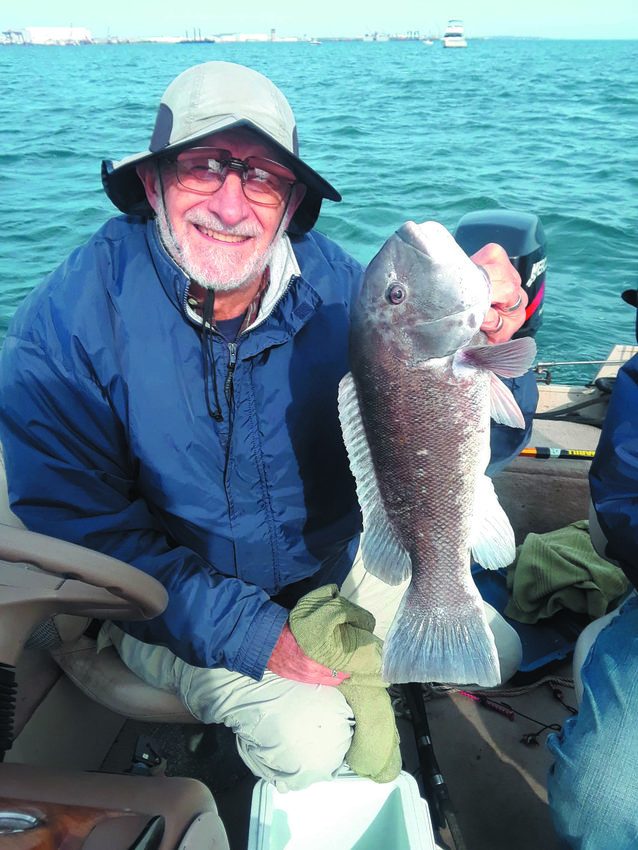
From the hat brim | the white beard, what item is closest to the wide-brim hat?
the hat brim

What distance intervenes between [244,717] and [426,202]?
11.9 metres

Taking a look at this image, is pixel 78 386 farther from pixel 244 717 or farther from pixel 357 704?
pixel 357 704

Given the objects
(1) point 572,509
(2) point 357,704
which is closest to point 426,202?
(1) point 572,509

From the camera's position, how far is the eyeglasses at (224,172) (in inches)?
93.4

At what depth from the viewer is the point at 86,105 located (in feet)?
72.9

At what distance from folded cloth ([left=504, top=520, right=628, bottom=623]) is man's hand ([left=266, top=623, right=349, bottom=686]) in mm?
1448

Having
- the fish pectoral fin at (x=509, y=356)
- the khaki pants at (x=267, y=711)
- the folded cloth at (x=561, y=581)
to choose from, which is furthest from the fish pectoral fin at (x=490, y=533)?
the folded cloth at (x=561, y=581)

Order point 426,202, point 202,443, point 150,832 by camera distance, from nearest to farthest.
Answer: point 150,832 < point 202,443 < point 426,202

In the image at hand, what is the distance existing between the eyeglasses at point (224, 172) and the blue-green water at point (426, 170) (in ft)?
18.0

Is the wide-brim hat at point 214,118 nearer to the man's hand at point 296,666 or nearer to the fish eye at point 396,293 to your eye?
the fish eye at point 396,293

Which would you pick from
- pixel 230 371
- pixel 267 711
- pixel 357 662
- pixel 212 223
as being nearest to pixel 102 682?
pixel 267 711

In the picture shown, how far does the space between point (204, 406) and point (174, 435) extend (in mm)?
148

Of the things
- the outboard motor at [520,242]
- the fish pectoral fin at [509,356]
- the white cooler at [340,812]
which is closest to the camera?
the fish pectoral fin at [509,356]

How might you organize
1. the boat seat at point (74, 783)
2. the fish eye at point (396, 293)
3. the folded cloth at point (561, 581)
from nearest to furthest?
the boat seat at point (74, 783) → the fish eye at point (396, 293) → the folded cloth at point (561, 581)
